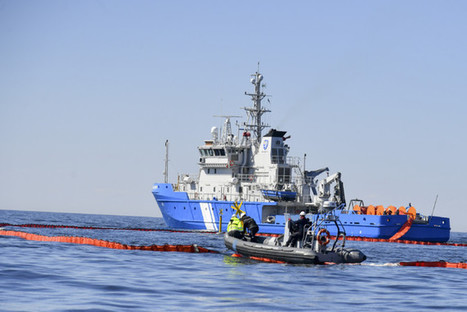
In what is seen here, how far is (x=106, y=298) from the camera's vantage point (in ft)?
48.2

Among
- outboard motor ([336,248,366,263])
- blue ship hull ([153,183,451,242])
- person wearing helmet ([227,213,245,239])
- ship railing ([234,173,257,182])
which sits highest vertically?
ship railing ([234,173,257,182])

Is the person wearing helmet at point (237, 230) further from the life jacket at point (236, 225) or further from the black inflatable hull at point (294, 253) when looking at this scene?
the black inflatable hull at point (294, 253)

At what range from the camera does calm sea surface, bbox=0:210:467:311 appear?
48.0ft

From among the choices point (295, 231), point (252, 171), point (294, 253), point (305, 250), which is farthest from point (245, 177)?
point (305, 250)

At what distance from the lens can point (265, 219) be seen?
48844mm

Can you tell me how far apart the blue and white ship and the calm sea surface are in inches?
807

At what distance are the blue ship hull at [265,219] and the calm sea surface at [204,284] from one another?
16.2 metres

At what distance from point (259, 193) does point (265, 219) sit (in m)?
2.29

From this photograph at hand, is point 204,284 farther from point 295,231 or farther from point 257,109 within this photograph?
point 257,109

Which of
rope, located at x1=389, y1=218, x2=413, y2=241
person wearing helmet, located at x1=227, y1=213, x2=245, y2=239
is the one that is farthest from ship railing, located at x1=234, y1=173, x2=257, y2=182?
person wearing helmet, located at x1=227, y1=213, x2=245, y2=239

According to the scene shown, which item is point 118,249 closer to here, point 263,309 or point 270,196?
point 263,309

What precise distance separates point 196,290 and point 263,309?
8.76 ft

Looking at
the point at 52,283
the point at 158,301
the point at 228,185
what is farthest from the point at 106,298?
the point at 228,185

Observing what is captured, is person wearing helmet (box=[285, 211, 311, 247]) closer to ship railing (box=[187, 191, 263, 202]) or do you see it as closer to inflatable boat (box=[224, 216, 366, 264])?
inflatable boat (box=[224, 216, 366, 264])
